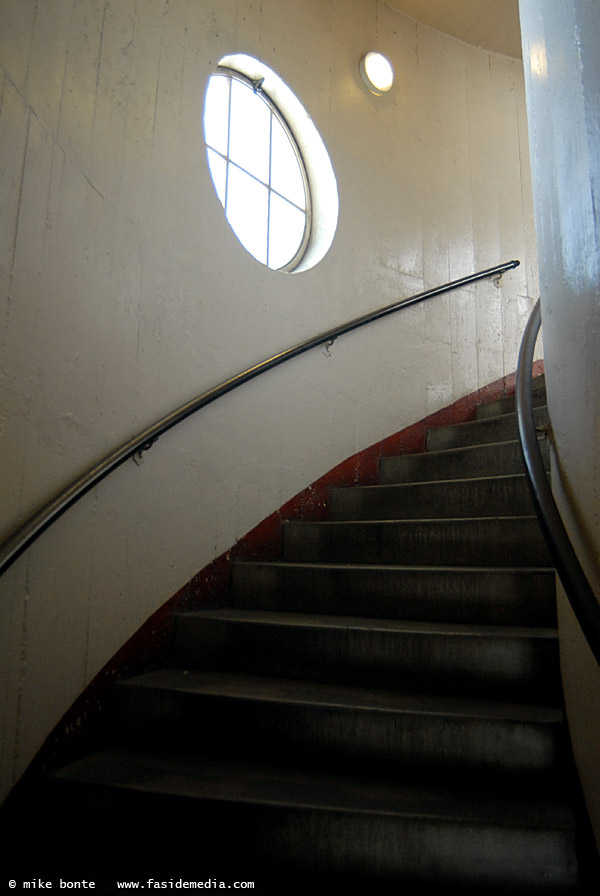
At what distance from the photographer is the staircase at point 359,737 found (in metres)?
1.24

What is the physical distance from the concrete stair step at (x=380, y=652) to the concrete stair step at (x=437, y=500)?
2.08 feet

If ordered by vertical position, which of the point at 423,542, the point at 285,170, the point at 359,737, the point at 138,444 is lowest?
the point at 359,737

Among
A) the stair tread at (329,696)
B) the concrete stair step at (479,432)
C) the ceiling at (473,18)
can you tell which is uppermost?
the ceiling at (473,18)

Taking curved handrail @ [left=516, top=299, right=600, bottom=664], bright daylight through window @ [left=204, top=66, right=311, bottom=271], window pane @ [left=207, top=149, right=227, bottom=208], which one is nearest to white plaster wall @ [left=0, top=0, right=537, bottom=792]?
bright daylight through window @ [left=204, top=66, right=311, bottom=271]

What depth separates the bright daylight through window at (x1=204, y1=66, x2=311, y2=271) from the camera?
9.26 ft

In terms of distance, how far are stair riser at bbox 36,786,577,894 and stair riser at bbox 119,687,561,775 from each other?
0.69 ft

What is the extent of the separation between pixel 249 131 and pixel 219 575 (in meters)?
2.31

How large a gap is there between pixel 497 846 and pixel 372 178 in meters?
3.27

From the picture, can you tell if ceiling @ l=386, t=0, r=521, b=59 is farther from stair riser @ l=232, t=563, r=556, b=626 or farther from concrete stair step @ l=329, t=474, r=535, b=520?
stair riser @ l=232, t=563, r=556, b=626

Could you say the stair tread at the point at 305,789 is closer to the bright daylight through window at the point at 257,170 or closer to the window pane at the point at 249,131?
the bright daylight through window at the point at 257,170

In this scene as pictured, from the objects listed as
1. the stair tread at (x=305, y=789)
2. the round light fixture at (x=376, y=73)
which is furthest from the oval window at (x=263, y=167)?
the stair tread at (x=305, y=789)

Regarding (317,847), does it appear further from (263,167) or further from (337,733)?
(263,167)

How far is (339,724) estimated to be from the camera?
1521mm

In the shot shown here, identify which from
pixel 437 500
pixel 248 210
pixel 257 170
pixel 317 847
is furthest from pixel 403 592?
pixel 257 170
